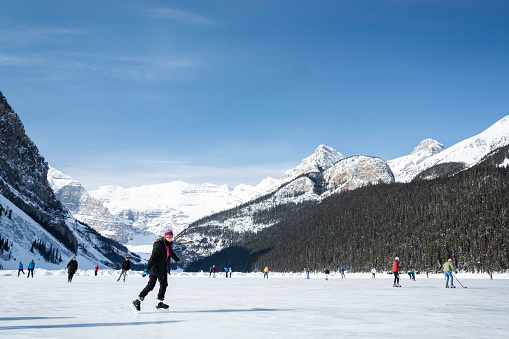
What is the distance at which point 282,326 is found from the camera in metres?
10.1

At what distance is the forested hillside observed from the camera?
387 feet

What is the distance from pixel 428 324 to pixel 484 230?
127 meters

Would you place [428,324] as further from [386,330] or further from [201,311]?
[201,311]

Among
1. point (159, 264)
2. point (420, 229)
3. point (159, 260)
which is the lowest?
point (159, 264)

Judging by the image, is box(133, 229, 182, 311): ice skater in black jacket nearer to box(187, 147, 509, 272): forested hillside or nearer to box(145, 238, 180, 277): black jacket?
box(145, 238, 180, 277): black jacket

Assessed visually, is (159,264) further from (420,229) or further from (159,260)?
(420,229)

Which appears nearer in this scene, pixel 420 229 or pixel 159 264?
pixel 159 264

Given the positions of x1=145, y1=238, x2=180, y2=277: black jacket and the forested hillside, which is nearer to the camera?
x1=145, y1=238, x2=180, y2=277: black jacket

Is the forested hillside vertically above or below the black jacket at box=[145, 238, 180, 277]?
above


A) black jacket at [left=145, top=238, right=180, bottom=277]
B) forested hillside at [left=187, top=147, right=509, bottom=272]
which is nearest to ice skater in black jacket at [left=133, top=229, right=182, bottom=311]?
black jacket at [left=145, top=238, right=180, bottom=277]

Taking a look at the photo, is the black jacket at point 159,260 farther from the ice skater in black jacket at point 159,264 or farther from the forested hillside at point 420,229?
the forested hillside at point 420,229

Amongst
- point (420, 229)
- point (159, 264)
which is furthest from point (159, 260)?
point (420, 229)

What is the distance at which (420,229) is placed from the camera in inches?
5630

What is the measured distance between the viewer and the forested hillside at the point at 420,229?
118 metres
